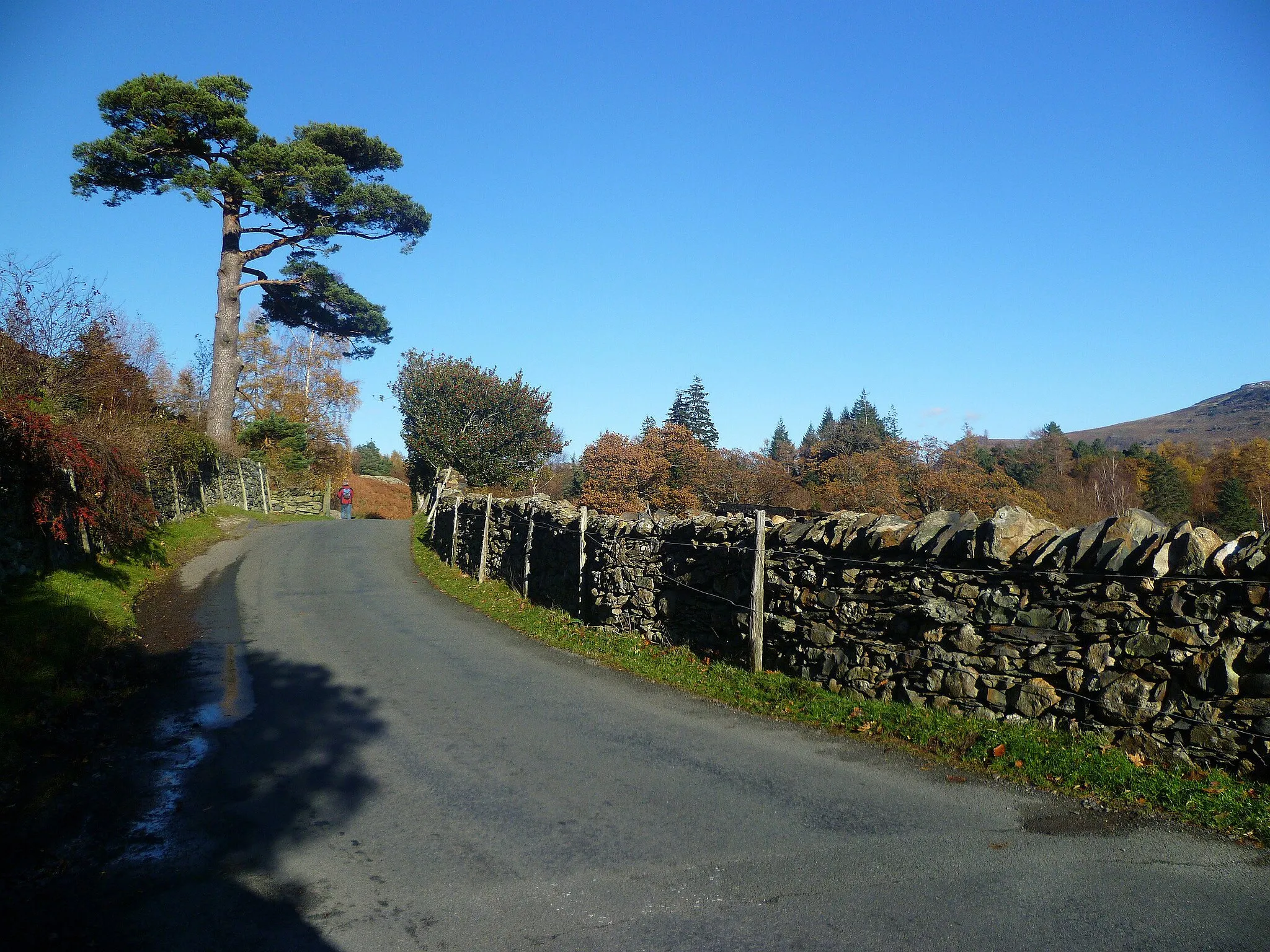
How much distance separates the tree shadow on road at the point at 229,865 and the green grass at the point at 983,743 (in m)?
3.92

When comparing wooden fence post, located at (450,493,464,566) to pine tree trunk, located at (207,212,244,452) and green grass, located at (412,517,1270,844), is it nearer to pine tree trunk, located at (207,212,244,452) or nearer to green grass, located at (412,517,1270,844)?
green grass, located at (412,517,1270,844)

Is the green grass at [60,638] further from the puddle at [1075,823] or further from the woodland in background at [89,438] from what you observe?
the puddle at [1075,823]

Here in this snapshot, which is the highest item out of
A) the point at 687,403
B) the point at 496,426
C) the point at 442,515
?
the point at 687,403

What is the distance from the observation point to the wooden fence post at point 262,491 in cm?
3503

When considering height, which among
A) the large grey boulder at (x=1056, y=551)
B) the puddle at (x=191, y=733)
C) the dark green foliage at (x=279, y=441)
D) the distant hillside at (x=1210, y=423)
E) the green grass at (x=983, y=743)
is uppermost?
the distant hillside at (x=1210, y=423)

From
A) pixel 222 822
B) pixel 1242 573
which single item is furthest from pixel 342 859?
pixel 1242 573

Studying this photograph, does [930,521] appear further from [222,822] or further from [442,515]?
[442,515]

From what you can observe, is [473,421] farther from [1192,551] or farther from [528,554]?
[1192,551]

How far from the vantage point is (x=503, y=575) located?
17.6 m

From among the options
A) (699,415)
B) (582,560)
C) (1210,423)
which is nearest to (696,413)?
(699,415)

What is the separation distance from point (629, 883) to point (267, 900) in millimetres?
2058

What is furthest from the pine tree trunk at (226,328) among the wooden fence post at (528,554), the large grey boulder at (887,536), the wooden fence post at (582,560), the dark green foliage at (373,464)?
the dark green foliage at (373,464)

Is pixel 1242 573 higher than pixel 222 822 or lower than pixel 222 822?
higher

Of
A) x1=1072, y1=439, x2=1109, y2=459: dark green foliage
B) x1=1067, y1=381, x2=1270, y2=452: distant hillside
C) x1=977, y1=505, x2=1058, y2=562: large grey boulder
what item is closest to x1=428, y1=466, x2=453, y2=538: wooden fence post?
x1=977, y1=505, x2=1058, y2=562: large grey boulder
